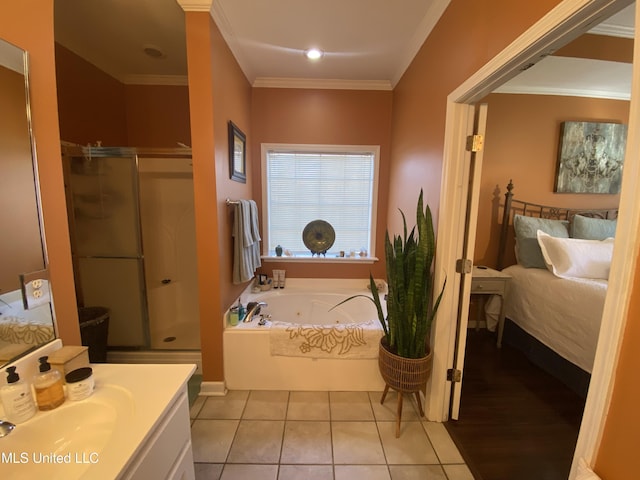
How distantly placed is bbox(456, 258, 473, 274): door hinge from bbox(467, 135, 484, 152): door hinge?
0.66 metres

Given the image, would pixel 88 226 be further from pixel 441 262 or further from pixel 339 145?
pixel 441 262

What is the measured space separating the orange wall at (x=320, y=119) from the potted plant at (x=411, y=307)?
1.50 meters

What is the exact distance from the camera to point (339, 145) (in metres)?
2.87

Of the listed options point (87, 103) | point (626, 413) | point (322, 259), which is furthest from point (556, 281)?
point (87, 103)

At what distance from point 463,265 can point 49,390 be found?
6.32ft

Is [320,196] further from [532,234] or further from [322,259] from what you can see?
[532,234]

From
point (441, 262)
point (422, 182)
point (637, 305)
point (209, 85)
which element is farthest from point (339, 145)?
point (637, 305)

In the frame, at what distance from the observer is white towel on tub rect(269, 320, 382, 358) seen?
6.42 ft

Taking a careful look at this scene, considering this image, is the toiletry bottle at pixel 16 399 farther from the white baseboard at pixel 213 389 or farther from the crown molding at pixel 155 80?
the crown molding at pixel 155 80

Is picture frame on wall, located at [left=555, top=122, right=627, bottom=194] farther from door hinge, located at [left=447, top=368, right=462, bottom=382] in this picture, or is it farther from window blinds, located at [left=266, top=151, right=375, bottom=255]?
door hinge, located at [left=447, top=368, right=462, bottom=382]

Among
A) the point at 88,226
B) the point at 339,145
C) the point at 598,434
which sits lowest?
the point at 598,434

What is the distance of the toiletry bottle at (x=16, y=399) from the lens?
0.74 m

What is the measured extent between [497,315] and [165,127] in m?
4.03

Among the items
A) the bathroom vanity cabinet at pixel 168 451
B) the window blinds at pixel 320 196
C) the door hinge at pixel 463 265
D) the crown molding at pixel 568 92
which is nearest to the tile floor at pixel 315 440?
the bathroom vanity cabinet at pixel 168 451
